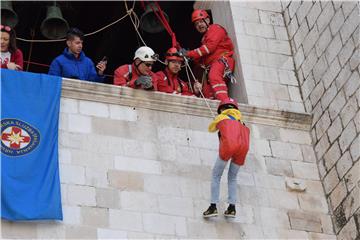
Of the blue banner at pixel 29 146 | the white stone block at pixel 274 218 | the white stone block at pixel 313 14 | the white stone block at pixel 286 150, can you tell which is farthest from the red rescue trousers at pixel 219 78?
the blue banner at pixel 29 146

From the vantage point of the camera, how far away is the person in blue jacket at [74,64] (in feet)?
36.6

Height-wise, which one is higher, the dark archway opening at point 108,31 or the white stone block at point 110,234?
the dark archway opening at point 108,31

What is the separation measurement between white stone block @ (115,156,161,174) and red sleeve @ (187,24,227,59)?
2.15 meters

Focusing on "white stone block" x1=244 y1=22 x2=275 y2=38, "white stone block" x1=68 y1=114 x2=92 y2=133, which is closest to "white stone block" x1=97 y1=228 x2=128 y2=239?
"white stone block" x1=68 y1=114 x2=92 y2=133

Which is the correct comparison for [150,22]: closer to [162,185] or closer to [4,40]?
[4,40]

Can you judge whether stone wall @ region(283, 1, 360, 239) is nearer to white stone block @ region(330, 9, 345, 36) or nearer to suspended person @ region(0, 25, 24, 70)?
white stone block @ region(330, 9, 345, 36)

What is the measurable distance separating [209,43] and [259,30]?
2.44 ft

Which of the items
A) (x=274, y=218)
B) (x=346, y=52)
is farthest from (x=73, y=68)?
(x=346, y=52)

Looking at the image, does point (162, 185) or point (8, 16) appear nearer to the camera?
point (162, 185)

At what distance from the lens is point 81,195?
980 cm

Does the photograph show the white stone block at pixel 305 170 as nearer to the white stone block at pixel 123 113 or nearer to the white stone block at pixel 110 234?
the white stone block at pixel 123 113

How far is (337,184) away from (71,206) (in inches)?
117

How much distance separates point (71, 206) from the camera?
968 cm

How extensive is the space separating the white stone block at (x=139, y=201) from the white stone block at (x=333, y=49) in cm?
277
